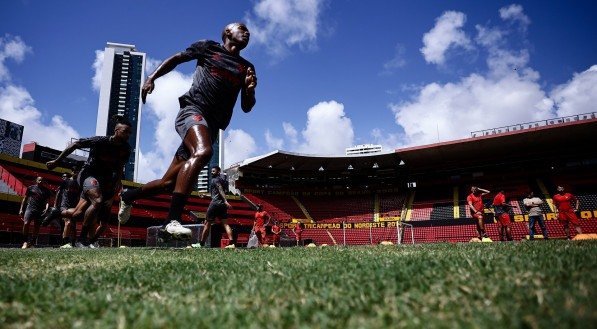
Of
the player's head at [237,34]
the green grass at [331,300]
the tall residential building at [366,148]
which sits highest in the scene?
the tall residential building at [366,148]

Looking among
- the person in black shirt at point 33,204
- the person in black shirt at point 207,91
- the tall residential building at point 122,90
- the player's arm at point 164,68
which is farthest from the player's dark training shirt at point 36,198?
the tall residential building at point 122,90

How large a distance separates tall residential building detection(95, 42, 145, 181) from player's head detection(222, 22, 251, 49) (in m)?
95.8

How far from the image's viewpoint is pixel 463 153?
31234mm

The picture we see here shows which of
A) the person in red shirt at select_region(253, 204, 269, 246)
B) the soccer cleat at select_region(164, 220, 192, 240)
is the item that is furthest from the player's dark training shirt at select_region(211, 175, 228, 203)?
the soccer cleat at select_region(164, 220, 192, 240)

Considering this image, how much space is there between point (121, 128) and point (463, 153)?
1208 inches

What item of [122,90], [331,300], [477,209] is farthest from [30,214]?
[122,90]

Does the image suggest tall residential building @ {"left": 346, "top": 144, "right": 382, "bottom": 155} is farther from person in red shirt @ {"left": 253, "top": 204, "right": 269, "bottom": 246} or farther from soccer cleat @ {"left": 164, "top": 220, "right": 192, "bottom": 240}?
soccer cleat @ {"left": 164, "top": 220, "right": 192, "bottom": 240}

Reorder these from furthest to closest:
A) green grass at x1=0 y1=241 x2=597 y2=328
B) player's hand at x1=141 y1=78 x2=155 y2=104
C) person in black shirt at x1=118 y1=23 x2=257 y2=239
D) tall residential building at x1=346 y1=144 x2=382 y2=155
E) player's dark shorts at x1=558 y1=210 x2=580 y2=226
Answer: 1. tall residential building at x1=346 y1=144 x2=382 y2=155
2. player's dark shorts at x1=558 y1=210 x2=580 y2=226
3. player's hand at x1=141 y1=78 x2=155 y2=104
4. person in black shirt at x1=118 y1=23 x2=257 y2=239
5. green grass at x1=0 y1=241 x2=597 y2=328

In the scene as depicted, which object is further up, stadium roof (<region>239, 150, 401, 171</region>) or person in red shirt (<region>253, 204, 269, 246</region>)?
stadium roof (<region>239, 150, 401, 171</region>)

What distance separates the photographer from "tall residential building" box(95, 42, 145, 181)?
3627 inches

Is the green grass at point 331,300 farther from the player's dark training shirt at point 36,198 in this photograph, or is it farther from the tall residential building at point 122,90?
the tall residential building at point 122,90

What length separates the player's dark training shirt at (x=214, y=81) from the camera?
4223 millimetres

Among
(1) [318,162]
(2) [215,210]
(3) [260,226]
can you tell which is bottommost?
(3) [260,226]

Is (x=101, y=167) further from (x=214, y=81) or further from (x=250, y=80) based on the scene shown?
(x=250, y=80)
